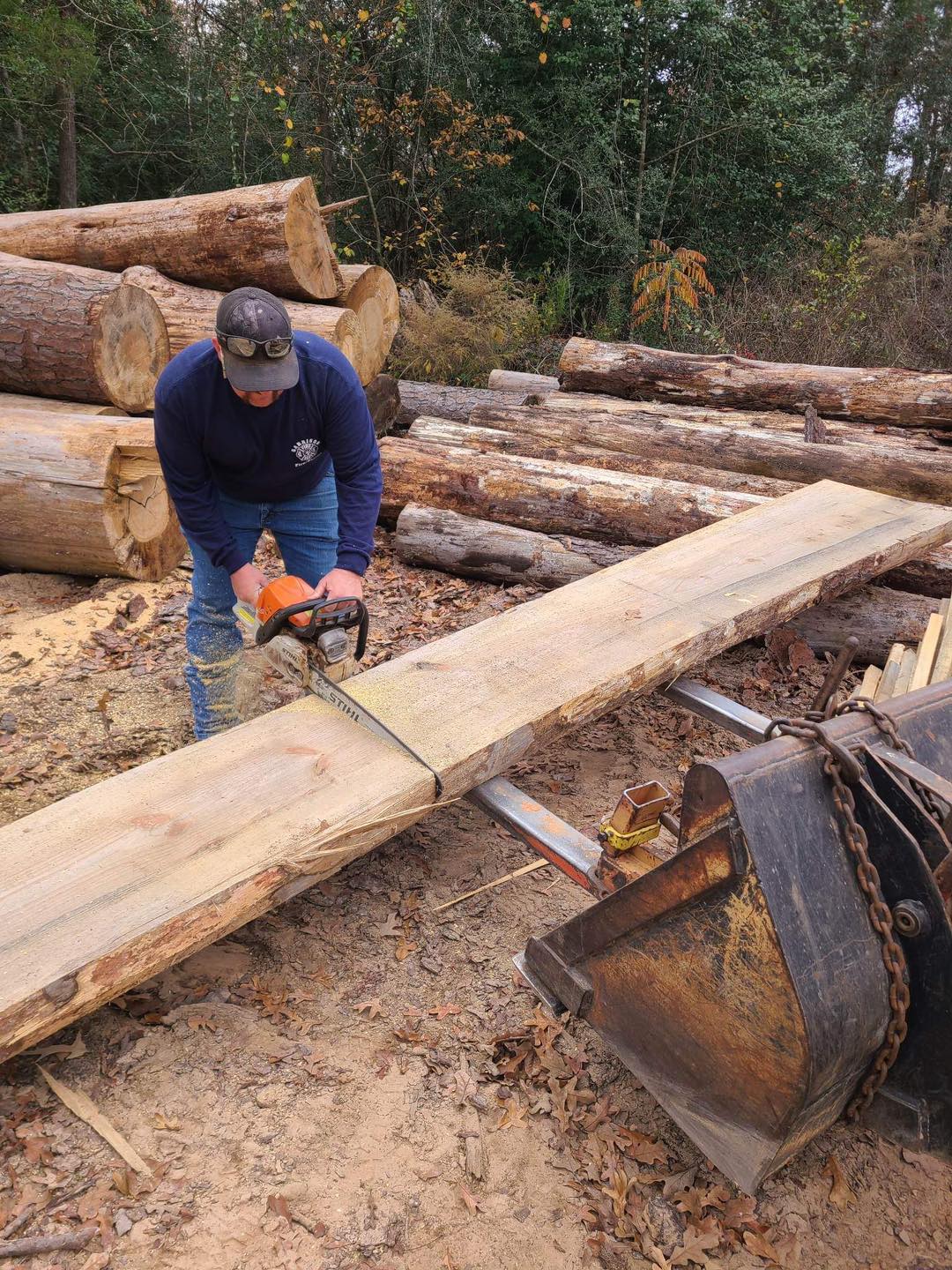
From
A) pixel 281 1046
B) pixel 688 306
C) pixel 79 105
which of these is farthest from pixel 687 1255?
pixel 79 105

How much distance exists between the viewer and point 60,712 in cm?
385

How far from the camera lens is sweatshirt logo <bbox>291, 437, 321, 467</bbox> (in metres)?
3.13

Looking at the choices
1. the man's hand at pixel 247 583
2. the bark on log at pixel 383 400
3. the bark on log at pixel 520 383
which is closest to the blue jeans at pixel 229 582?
the man's hand at pixel 247 583

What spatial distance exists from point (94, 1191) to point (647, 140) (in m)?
14.7

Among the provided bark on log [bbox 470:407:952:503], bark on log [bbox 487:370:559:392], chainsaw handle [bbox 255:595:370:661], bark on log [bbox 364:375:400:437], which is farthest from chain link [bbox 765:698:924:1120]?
bark on log [bbox 487:370:559:392]

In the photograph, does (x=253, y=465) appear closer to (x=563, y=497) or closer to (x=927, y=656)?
(x=563, y=497)

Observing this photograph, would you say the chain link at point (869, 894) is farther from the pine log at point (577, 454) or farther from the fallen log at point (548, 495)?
the pine log at point (577, 454)

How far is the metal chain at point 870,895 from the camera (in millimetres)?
1617

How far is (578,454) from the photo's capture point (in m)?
5.72

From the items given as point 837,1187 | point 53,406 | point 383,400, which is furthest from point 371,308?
point 837,1187

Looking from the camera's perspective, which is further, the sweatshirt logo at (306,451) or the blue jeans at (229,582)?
the blue jeans at (229,582)

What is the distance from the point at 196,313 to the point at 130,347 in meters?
0.60

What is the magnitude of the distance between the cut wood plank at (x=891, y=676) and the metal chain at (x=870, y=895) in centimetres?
158

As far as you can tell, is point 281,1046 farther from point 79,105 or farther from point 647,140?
point 79,105
